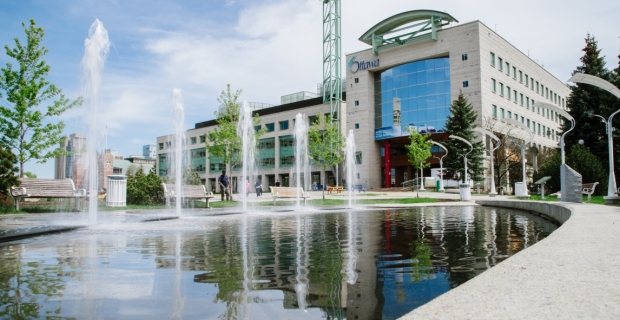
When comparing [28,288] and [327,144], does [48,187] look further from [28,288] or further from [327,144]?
[327,144]

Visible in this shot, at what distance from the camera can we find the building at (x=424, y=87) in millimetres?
51562

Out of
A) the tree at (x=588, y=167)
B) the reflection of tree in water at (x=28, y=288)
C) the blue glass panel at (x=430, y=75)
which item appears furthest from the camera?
the blue glass panel at (x=430, y=75)

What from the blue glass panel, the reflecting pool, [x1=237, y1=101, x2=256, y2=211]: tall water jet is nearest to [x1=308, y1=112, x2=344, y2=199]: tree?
[x1=237, y1=101, x2=256, y2=211]: tall water jet

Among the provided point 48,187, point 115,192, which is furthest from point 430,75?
point 48,187

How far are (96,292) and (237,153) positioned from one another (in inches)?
1019

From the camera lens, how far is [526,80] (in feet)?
Result: 206

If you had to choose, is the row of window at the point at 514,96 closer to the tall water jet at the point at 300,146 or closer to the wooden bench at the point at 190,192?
the tall water jet at the point at 300,146

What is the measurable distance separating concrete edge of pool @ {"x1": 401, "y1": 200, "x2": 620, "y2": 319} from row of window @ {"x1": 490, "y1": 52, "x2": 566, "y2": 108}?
53.6m

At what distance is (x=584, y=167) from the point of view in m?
26.2

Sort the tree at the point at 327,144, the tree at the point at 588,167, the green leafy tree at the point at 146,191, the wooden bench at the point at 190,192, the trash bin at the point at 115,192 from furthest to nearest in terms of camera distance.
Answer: the tree at the point at 327,144 < the tree at the point at 588,167 < the green leafy tree at the point at 146,191 < the wooden bench at the point at 190,192 < the trash bin at the point at 115,192

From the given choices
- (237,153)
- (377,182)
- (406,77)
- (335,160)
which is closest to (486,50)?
(406,77)

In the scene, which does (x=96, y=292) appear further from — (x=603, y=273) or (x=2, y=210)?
(x=2, y=210)

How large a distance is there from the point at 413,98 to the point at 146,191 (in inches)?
1608

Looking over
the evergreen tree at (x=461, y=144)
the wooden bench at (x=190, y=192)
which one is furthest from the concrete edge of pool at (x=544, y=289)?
the evergreen tree at (x=461, y=144)
